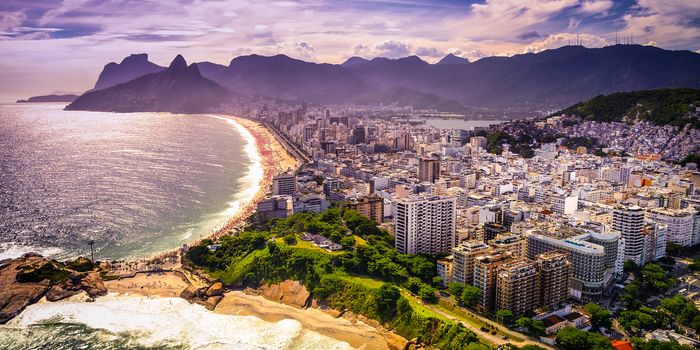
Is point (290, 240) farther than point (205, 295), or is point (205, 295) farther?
point (290, 240)

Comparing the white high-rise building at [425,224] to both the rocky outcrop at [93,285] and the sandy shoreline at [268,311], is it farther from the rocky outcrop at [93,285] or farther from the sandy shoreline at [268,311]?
the rocky outcrop at [93,285]

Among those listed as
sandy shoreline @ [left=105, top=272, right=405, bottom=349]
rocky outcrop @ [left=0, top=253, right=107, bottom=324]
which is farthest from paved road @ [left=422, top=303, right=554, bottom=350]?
rocky outcrop @ [left=0, top=253, right=107, bottom=324]

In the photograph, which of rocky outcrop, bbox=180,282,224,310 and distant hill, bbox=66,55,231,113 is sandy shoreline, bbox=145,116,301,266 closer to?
rocky outcrop, bbox=180,282,224,310

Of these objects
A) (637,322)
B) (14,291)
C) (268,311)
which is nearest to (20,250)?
(14,291)

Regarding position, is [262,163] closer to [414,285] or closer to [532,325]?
[414,285]

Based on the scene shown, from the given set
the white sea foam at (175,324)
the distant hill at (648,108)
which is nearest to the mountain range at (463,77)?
the distant hill at (648,108)
